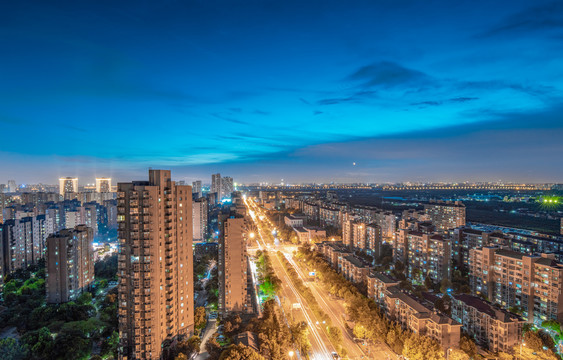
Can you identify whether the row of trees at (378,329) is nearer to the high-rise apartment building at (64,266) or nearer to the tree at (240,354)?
the tree at (240,354)

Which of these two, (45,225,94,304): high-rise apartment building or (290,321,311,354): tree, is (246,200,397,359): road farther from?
(45,225,94,304): high-rise apartment building

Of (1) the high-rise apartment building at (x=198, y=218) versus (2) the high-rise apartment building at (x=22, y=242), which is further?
(1) the high-rise apartment building at (x=198, y=218)

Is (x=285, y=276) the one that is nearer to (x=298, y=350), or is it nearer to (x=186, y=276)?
(x=298, y=350)

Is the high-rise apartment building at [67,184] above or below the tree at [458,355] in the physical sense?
above

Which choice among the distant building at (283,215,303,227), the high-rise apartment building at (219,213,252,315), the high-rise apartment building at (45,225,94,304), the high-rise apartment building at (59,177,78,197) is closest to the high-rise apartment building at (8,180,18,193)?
the high-rise apartment building at (59,177,78,197)

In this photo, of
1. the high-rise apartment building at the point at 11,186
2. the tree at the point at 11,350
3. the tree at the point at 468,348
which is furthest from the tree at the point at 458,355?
the high-rise apartment building at the point at 11,186

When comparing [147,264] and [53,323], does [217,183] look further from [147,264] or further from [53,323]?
[147,264]
